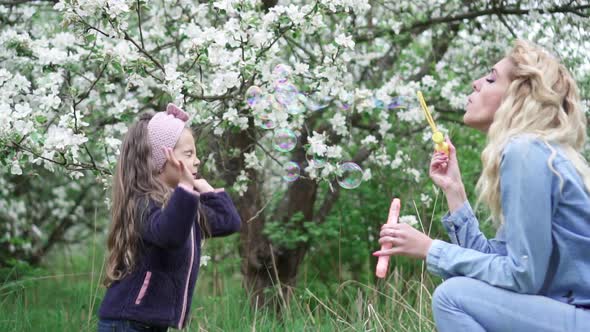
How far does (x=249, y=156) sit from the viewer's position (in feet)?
13.6

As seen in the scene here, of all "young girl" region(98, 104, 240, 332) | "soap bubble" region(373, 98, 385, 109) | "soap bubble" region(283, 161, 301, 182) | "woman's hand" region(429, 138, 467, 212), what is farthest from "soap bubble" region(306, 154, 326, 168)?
"young girl" region(98, 104, 240, 332)

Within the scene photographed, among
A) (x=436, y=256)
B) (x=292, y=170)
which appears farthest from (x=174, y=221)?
(x=292, y=170)

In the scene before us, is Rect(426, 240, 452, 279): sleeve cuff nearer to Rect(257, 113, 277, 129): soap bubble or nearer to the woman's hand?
the woman's hand

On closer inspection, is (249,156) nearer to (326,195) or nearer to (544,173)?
(326,195)

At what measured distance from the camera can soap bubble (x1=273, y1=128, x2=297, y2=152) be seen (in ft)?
12.4

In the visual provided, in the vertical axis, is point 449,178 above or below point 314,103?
below

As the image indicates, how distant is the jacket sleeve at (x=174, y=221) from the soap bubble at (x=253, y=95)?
119cm

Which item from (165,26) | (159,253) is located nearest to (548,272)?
(159,253)

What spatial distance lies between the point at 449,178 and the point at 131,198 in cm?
107

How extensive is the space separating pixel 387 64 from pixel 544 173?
11.4 ft

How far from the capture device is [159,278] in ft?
8.75

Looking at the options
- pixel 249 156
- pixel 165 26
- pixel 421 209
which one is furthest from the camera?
pixel 421 209

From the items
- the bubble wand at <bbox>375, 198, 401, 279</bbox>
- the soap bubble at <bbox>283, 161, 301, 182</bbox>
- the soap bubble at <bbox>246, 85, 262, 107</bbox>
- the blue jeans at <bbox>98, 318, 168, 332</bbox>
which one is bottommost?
the blue jeans at <bbox>98, 318, 168, 332</bbox>

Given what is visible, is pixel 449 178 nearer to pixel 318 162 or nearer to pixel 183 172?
pixel 183 172
